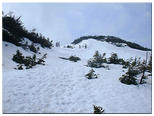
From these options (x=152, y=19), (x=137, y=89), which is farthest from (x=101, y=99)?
(x=152, y=19)

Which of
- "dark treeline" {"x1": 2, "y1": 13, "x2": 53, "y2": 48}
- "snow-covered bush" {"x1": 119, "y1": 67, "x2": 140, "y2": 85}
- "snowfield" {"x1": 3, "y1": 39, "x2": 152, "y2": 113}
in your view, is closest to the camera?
"snowfield" {"x1": 3, "y1": 39, "x2": 152, "y2": 113}

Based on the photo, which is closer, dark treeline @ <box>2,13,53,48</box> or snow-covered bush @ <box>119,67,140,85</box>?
snow-covered bush @ <box>119,67,140,85</box>

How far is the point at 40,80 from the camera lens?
6746mm

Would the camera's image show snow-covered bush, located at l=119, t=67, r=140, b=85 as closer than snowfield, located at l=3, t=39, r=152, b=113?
No

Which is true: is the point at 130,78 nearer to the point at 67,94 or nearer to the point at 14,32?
the point at 67,94

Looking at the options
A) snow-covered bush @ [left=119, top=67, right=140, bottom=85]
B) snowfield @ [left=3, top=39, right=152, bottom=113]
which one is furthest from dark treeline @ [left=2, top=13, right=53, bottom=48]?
snow-covered bush @ [left=119, top=67, right=140, bottom=85]

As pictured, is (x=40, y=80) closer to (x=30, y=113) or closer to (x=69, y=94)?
(x=69, y=94)

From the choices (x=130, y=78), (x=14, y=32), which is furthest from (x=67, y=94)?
(x=14, y=32)

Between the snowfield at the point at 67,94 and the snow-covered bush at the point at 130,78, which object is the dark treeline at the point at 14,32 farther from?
the snow-covered bush at the point at 130,78

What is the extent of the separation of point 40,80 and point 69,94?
1.76 metres

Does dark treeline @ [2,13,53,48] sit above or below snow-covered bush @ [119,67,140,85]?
above

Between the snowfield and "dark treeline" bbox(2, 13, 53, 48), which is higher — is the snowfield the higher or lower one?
the lower one

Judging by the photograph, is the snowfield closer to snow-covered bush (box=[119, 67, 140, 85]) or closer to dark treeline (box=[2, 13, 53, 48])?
snow-covered bush (box=[119, 67, 140, 85])

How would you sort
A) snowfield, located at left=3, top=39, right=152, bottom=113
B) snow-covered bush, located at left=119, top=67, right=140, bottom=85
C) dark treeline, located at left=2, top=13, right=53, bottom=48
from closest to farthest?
1. snowfield, located at left=3, top=39, right=152, bottom=113
2. snow-covered bush, located at left=119, top=67, right=140, bottom=85
3. dark treeline, located at left=2, top=13, right=53, bottom=48
